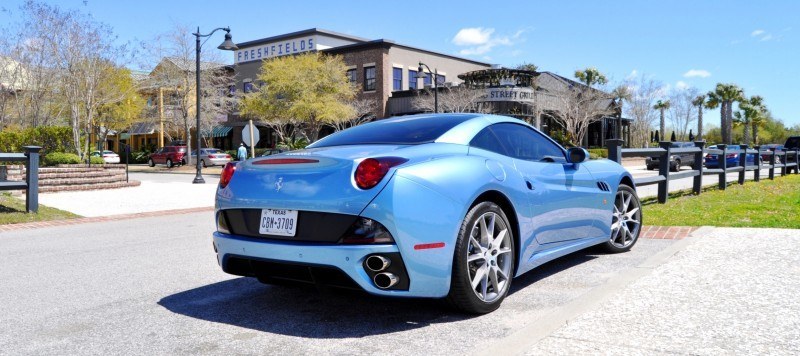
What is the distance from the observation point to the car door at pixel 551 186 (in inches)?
175

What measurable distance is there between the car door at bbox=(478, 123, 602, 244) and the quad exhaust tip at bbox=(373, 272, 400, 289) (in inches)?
55.3

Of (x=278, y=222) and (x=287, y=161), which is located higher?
(x=287, y=161)

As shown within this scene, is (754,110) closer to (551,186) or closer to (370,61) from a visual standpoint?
(370,61)

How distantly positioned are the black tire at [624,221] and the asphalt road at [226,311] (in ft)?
0.38

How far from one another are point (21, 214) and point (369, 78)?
117 ft

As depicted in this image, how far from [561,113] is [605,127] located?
910cm

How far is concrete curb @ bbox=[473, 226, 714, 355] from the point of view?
125 inches

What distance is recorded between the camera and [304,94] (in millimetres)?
37812

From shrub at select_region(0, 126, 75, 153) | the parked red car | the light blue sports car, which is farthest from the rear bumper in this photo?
the parked red car

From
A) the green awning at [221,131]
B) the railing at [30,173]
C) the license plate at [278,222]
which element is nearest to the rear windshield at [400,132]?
the license plate at [278,222]

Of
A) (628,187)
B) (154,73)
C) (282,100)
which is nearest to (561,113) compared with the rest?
(282,100)

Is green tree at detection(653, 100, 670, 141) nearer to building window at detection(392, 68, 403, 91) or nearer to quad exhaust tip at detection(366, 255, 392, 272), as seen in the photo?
building window at detection(392, 68, 403, 91)

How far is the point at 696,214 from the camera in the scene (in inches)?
349

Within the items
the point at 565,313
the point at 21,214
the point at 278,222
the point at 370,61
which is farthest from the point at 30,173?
the point at 370,61
